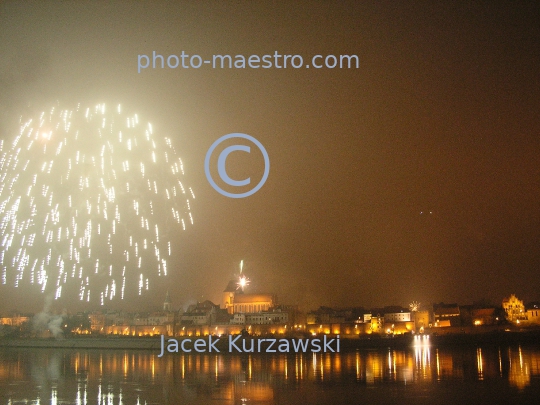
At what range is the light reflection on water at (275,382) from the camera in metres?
6.89

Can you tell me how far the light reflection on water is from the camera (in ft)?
22.6

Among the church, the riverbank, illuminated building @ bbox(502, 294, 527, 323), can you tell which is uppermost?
the church

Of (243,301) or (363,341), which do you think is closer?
(363,341)

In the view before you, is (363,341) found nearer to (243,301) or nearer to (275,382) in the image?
(275,382)

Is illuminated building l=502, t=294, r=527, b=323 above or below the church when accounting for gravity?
below

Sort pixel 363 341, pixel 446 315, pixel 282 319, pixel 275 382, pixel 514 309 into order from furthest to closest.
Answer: pixel 514 309
pixel 446 315
pixel 282 319
pixel 363 341
pixel 275 382

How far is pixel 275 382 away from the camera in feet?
27.3

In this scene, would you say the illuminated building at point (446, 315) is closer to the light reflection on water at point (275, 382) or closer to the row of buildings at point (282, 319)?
the row of buildings at point (282, 319)

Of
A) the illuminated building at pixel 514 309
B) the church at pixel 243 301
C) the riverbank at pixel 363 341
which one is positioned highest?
the church at pixel 243 301

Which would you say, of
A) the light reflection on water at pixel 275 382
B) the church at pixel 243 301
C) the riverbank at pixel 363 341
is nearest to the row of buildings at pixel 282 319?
the church at pixel 243 301

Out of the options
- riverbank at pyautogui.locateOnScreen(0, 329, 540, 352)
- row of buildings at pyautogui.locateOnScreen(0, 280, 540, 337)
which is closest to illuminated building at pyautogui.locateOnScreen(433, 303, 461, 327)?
row of buildings at pyautogui.locateOnScreen(0, 280, 540, 337)

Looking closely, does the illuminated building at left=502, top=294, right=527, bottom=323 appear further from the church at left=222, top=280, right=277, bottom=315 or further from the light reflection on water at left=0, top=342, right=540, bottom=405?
the light reflection on water at left=0, top=342, right=540, bottom=405

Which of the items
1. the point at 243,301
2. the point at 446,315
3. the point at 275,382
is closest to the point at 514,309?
the point at 446,315

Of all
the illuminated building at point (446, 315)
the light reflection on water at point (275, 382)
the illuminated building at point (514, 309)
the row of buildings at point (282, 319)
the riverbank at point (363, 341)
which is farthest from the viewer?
the illuminated building at point (514, 309)
